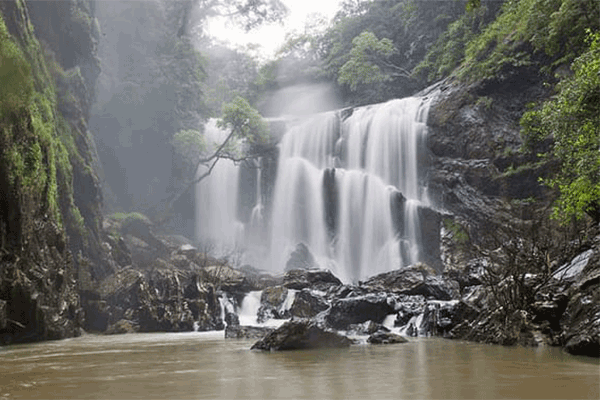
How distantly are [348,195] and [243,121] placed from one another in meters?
9.07

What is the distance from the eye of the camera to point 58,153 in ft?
65.2

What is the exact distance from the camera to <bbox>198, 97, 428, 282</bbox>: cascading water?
102 ft

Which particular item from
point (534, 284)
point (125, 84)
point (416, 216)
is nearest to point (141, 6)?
point (125, 84)

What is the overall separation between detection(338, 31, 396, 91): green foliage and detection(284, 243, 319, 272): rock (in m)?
16.9

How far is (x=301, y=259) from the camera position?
32906mm

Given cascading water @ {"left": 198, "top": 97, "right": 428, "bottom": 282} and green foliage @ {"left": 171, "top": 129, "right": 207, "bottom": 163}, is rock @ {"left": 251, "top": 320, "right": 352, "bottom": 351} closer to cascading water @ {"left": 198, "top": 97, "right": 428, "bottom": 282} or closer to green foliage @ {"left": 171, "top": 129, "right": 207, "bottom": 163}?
cascading water @ {"left": 198, "top": 97, "right": 428, "bottom": 282}

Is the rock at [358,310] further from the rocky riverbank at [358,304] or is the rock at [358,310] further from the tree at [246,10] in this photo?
the tree at [246,10]

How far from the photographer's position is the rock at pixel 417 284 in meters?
19.5

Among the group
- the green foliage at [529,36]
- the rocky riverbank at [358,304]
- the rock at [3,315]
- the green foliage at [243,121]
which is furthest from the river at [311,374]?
the green foliage at [243,121]

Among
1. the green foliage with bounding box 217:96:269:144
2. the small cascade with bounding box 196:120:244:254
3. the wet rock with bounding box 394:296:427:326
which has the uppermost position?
the green foliage with bounding box 217:96:269:144

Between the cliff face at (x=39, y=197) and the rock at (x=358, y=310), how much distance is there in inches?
310

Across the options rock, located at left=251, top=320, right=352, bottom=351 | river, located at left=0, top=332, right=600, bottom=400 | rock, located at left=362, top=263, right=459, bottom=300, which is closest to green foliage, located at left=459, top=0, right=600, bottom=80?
rock, located at left=362, top=263, right=459, bottom=300

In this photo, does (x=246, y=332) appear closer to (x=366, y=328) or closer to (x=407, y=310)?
(x=366, y=328)

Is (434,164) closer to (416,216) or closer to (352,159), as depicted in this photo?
(416,216)
